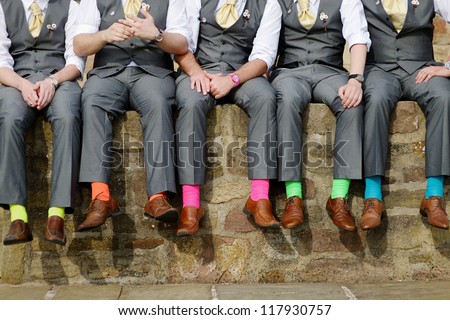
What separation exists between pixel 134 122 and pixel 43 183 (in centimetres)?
65

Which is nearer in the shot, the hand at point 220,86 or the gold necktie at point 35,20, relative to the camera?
the hand at point 220,86

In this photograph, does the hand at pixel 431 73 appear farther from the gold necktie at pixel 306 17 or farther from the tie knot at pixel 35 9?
the tie knot at pixel 35 9

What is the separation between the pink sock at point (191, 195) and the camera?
12.7 feet

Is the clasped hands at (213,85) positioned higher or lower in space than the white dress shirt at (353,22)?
lower

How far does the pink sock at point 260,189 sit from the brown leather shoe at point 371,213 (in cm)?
56

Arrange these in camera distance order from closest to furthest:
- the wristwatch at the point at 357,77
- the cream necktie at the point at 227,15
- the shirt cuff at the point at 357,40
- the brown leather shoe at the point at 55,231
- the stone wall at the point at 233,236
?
the brown leather shoe at the point at 55,231
the stone wall at the point at 233,236
the wristwatch at the point at 357,77
the shirt cuff at the point at 357,40
the cream necktie at the point at 227,15

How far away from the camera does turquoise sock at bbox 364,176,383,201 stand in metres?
3.94

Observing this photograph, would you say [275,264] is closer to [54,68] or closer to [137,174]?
[137,174]

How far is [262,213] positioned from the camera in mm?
3807

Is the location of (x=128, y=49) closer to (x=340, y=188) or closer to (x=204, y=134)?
(x=204, y=134)

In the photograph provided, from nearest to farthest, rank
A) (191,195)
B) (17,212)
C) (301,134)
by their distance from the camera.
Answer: (17,212), (191,195), (301,134)

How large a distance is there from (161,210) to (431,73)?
72.2 inches

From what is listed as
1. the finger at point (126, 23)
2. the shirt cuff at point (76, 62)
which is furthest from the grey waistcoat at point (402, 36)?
the shirt cuff at point (76, 62)

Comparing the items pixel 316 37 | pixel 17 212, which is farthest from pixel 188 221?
pixel 316 37
